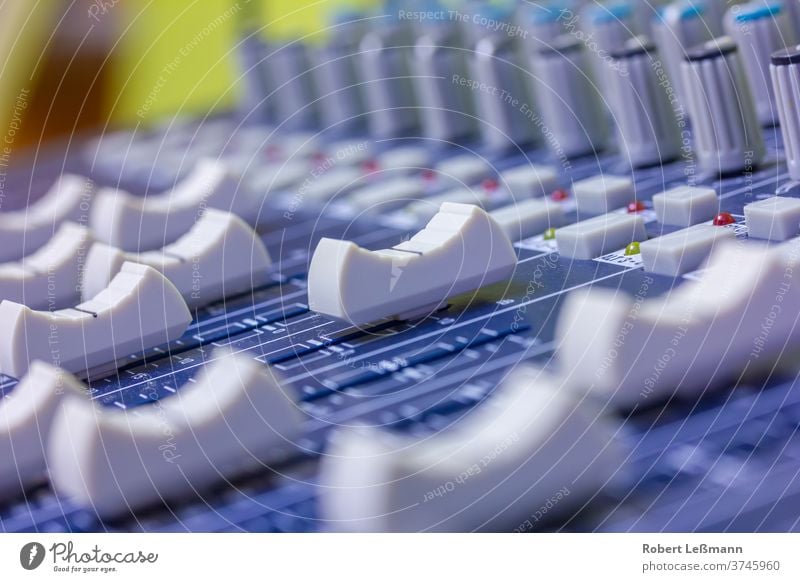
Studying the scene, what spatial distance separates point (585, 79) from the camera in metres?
2.38

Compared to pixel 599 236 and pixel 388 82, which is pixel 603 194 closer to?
pixel 599 236

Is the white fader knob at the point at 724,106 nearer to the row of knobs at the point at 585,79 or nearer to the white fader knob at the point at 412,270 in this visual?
the row of knobs at the point at 585,79

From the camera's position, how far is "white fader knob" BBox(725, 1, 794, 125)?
2.21 m

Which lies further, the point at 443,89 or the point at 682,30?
the point at 443,89

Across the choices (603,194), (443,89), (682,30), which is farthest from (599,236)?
(443,89)

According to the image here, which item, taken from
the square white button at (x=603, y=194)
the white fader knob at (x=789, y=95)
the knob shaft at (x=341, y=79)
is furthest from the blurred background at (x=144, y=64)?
the white fader knob at (x=789, y=95)

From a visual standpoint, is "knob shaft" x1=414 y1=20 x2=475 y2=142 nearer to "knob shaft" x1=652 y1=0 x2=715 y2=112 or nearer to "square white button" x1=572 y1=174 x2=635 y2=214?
"knob shaft" x1=652 y1=0 x2=715 y2=112

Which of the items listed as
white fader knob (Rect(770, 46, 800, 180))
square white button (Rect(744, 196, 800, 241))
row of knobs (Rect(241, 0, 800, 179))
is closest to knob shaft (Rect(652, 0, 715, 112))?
row of knobs (Rect(241, 0, 800, 179))

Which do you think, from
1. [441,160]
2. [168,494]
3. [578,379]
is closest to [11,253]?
[441,160]

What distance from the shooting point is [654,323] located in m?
1.28

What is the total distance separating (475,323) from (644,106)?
75 centimetres

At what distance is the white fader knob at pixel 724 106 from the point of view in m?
1.95

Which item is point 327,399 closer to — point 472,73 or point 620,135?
point 620,135

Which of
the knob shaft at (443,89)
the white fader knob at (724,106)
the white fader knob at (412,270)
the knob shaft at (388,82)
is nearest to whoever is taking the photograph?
the white fader knob at (412,270)
